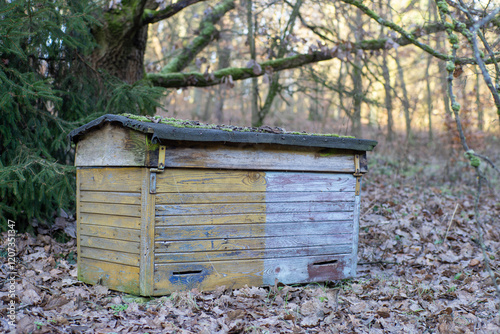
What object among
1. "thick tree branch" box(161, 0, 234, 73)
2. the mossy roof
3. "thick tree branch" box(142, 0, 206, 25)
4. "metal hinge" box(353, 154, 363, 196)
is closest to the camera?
the mossy roof

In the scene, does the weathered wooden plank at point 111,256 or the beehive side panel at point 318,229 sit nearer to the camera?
the weathered wooden plank at point 111,256

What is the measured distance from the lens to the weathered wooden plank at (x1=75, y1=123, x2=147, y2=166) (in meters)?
3.50

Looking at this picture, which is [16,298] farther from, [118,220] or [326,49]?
[326,49]

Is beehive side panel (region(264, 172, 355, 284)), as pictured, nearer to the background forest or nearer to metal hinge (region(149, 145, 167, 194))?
the background forest

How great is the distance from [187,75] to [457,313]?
5889 millimetres

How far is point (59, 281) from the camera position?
3.91 metres

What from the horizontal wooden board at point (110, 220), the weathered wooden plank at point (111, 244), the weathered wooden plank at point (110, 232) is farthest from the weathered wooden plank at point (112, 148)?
the weathered wooden plank at point (111, 244)

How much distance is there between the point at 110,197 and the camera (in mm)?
3730

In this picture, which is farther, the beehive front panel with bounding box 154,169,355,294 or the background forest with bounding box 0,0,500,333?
the beehive front panel with bounding box 154,169,355,294

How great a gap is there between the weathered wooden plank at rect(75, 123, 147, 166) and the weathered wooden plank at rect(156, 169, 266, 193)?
0.29 metres

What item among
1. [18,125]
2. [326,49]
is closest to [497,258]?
[326,49]

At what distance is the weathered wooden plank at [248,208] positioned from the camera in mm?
3568

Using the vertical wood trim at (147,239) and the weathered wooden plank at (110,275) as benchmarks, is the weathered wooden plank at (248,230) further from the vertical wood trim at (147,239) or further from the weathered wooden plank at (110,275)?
the weathered wooden plank at (110,275)

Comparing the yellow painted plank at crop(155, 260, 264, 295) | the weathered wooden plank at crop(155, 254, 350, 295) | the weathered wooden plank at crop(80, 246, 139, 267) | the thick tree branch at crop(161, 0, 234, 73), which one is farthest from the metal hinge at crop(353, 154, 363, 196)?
the thick tree branch at crop(161, 0, 234, 73)
